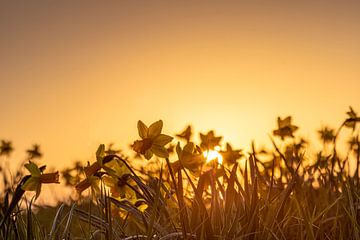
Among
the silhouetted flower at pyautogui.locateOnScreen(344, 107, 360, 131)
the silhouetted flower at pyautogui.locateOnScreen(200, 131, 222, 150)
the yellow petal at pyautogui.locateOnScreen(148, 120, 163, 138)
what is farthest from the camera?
the silhouetted flower at pyautogui.locateOnScreen(344, 107, 360, 131)

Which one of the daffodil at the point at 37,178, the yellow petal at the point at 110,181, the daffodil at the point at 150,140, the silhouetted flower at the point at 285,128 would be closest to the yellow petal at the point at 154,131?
the daffodil at the point at 150,140

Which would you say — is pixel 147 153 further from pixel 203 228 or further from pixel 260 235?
pixel 260 235

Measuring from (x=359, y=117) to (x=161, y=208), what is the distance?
1.96 m

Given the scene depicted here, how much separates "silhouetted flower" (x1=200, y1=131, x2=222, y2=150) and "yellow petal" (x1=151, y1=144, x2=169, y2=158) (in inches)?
41.4

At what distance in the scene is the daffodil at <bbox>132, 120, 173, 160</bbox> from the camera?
2281mm

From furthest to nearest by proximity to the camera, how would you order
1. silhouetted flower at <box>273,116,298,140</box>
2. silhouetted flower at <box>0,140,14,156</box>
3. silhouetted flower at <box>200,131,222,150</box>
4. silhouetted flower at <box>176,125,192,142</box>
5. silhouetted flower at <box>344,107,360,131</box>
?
silhouetted flower at <box>0,140,14,156</box>, silhouetted flower at <box>273,116,298,140</box>, silhouetted flower at <box>176,125,192,142</box>, silhouetted flower at <box>344,107,360,131</box>, silhouetted flower at <box>200,131,222,150</box>

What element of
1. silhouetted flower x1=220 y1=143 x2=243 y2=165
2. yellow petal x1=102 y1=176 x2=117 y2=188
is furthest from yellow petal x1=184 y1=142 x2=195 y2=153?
silhouetted flower x1=220 y1=143 x2=243 y2=165

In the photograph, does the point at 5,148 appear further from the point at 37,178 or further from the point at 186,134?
the point at 37,178

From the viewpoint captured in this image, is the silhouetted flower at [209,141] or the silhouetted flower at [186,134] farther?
the silhouetted flower at [186,134]

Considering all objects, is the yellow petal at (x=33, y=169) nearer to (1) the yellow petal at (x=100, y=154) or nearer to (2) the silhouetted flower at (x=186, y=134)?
(1) the yellow petal at (x=100, y=154)

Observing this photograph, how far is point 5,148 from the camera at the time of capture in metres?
Answer: 6.40

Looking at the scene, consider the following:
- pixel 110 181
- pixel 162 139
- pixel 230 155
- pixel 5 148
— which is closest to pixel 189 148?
pixel 162 139

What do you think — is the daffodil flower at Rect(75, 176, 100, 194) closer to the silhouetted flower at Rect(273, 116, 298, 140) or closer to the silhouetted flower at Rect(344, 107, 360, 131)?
the silhouetted flower at Rect(344, 107, 360, 131)

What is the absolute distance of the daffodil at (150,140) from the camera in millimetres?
2281
